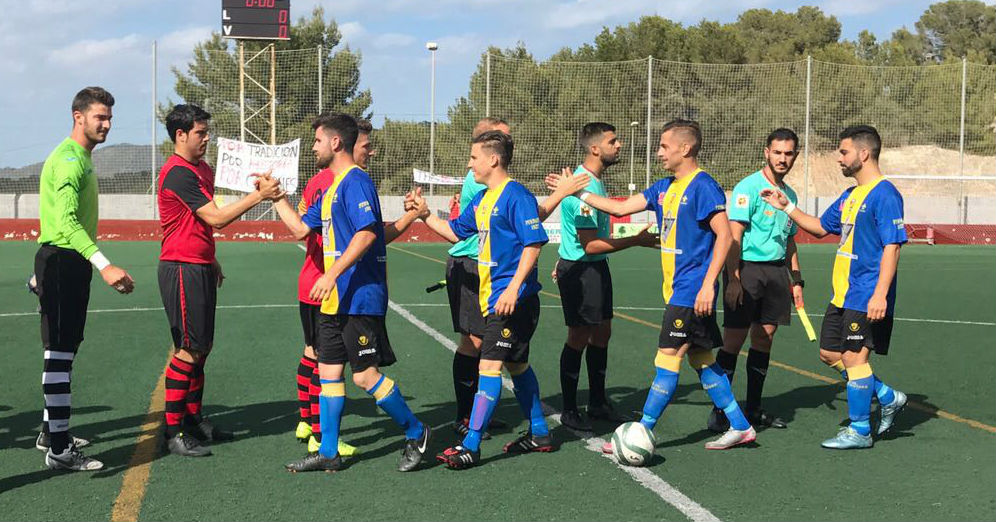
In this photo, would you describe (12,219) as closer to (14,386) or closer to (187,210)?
(14,386)

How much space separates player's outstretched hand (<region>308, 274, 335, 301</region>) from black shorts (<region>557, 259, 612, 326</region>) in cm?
195

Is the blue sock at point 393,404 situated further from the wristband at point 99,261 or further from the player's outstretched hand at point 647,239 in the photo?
the player's outstretched hand at point 647,239

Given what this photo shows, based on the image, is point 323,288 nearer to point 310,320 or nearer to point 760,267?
point 310,320

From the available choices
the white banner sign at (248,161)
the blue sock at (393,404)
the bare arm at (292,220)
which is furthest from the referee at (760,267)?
the white banner sign at (248,161)

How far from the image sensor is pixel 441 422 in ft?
22.3

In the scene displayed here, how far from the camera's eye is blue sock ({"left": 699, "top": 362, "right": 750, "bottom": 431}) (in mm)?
5961

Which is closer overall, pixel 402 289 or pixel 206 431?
pixel 206 431

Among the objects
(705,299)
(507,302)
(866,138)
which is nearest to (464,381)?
(507,302)

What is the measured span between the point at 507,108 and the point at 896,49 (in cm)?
4773

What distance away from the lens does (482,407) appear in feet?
18.4

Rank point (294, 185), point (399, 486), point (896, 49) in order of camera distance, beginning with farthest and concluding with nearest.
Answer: point (896, 49) < point (294, 185) < point (399, 486)

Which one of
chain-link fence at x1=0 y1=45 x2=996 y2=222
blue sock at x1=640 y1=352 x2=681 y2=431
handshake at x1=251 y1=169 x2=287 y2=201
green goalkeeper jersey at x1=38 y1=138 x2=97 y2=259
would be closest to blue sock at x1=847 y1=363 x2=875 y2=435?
blue sock at x1=640 y1=352 x2=681 y2=431

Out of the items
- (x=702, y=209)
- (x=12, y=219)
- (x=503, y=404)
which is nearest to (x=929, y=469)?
(x=702, y=209)

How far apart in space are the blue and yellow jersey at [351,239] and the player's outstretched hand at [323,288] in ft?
0.44
